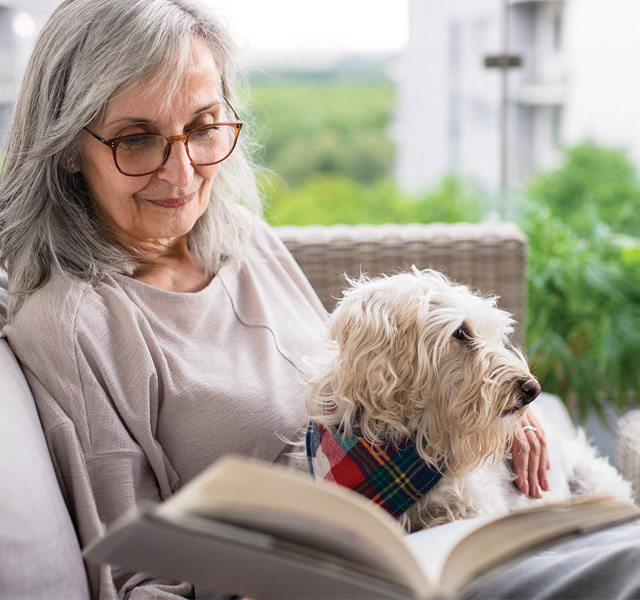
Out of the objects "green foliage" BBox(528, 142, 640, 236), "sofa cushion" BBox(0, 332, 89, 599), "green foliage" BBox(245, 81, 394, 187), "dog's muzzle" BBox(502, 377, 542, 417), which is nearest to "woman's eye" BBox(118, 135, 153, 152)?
"sofa cushion" BBox(0, 332, 89, 599)

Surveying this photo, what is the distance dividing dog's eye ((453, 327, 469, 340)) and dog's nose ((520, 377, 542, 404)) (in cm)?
14

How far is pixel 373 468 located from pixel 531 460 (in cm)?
45

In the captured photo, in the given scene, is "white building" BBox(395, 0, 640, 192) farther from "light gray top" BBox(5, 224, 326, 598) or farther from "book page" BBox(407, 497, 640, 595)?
"book page" BBox(407, 497, 640, 595)

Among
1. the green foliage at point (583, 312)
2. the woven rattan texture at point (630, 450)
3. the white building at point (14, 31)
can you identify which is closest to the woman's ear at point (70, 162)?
the woven rattan texture at point (630, 450)

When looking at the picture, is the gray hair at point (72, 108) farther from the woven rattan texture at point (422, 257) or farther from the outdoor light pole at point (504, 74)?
the outdoor light pole at point (504, 74)

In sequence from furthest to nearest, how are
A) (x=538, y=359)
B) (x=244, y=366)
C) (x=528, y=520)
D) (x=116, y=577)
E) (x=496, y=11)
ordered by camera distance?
(x=496, y=11), (x=538, y=359), (x=244, y=366), (x=116, y=577), (x=528, y=520)

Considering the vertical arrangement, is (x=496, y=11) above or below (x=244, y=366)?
above

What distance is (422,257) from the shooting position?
2.12 meters

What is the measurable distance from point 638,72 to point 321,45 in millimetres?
1643

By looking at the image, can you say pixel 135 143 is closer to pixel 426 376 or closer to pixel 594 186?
pixel 426 376

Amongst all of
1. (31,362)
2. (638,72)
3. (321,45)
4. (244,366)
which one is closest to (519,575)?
(244,366)

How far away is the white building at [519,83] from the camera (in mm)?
3553

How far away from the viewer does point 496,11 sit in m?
3.46

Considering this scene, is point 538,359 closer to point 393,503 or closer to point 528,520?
point 393,503
